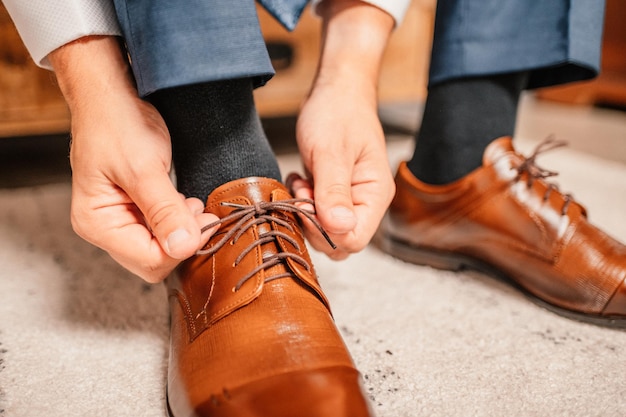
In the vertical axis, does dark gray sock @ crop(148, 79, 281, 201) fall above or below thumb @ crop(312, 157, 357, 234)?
above

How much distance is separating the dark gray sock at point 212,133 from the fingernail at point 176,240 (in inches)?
4.9

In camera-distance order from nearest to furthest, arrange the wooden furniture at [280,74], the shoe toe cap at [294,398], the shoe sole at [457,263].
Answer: the shoe toe cap at [294,398], the shoe sole at [457,263], the wooden furniture at [280,74]

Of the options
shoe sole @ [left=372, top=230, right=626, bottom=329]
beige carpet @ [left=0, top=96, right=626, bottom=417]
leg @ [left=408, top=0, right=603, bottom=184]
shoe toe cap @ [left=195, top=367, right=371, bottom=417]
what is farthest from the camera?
leg @ [left=408, top=0, right=603, bottom=184]

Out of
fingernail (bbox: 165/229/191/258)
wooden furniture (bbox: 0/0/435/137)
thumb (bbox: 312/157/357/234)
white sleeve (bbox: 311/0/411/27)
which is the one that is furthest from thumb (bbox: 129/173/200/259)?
wooden furniture (bbox: 0/0/435/137)

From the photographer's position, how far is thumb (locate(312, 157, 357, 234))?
20.8 inches

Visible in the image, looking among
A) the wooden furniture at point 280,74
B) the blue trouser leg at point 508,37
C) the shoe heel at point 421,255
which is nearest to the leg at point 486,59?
the blue trouser leg at point 508,37

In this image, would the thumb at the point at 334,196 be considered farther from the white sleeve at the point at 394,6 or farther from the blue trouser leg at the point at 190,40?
the white sleeve at the point at 394,6

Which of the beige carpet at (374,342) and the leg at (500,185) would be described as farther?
the leg at (500,185)

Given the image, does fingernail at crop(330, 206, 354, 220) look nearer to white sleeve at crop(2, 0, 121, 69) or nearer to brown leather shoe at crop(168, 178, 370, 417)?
brown leather shoe at crop(168, 178, 370, 417)

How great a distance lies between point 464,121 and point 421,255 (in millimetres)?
222

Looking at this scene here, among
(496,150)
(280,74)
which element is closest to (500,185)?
(496,150)

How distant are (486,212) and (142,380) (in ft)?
1.66

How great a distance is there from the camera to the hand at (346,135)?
560 mm

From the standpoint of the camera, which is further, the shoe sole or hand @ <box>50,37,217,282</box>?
the shoe sole
